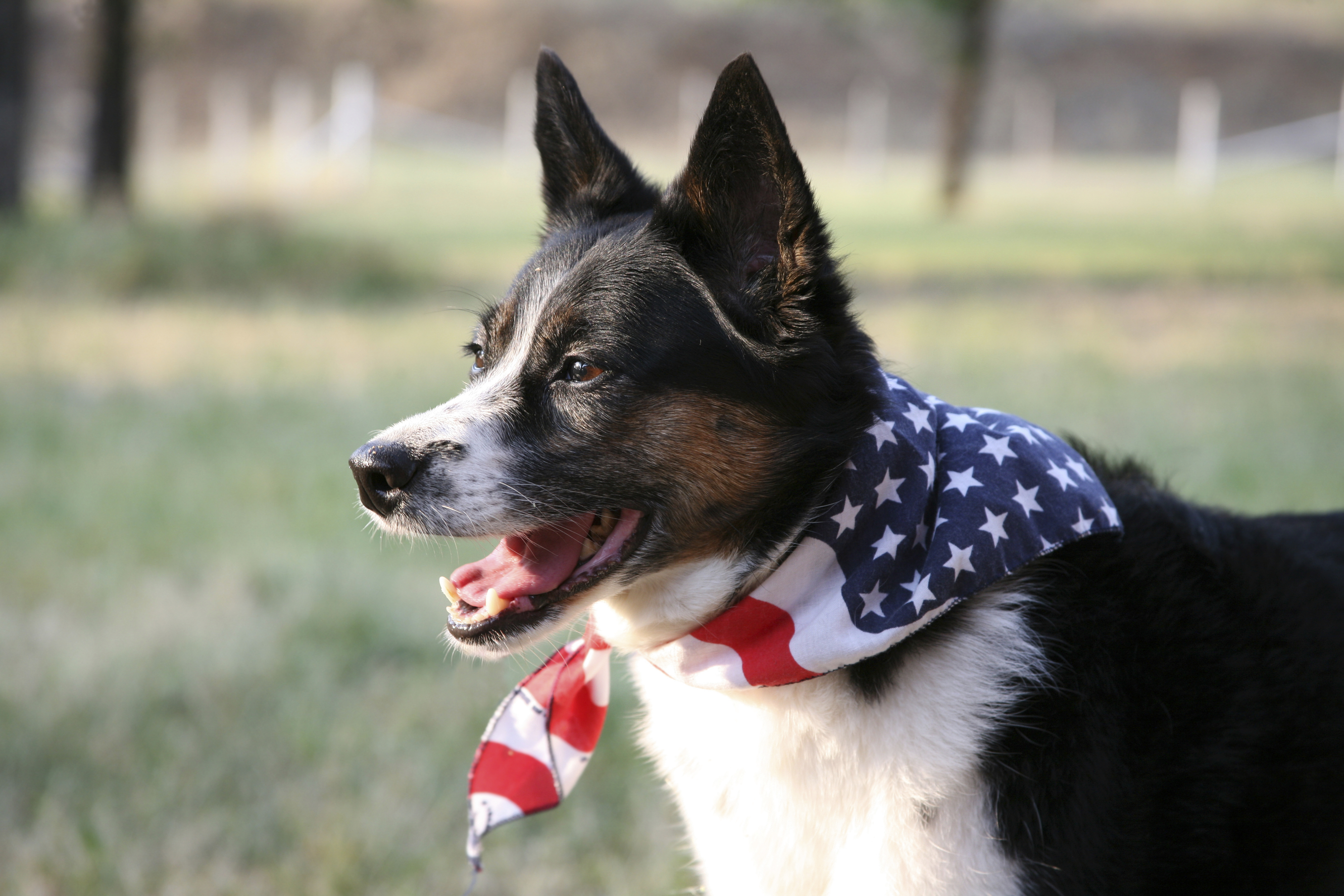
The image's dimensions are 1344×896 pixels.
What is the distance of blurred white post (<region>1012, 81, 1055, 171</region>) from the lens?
1508 inches

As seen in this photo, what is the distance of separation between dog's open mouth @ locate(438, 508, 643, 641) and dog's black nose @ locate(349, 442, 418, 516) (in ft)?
0.70

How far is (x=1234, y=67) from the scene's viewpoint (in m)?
41.8

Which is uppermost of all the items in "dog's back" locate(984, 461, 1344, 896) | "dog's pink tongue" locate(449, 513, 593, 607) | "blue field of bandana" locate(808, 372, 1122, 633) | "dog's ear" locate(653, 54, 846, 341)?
"dog's ear" locate(653, 54, 846, 341)

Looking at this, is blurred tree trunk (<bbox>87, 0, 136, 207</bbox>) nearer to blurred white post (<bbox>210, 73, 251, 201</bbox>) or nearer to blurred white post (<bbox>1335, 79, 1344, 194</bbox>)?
blurred white post (<bbox>210, 73, 251, 201</bbox>)

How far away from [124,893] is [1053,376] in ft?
24.5

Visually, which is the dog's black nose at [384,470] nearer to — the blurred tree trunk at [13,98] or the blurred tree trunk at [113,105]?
the blurred tree trunk at [13,98]

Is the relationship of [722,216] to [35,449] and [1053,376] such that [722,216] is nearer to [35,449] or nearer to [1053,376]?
[35,449]

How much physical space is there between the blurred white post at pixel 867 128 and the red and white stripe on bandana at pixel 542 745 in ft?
96.1

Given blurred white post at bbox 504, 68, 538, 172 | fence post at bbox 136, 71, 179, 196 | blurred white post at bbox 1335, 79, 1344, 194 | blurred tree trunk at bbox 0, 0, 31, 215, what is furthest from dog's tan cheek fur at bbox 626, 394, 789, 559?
blurred white post at bbox 504, 68, 538, 172

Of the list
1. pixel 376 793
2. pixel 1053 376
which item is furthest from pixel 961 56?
pixel 376 793

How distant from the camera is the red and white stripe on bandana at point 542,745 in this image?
2.78 m

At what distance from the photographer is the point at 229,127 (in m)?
34.3

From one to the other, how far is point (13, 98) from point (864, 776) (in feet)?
49.4

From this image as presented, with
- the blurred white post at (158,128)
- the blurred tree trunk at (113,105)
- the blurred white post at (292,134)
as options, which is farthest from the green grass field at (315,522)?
the blurred white post at (158,128)
